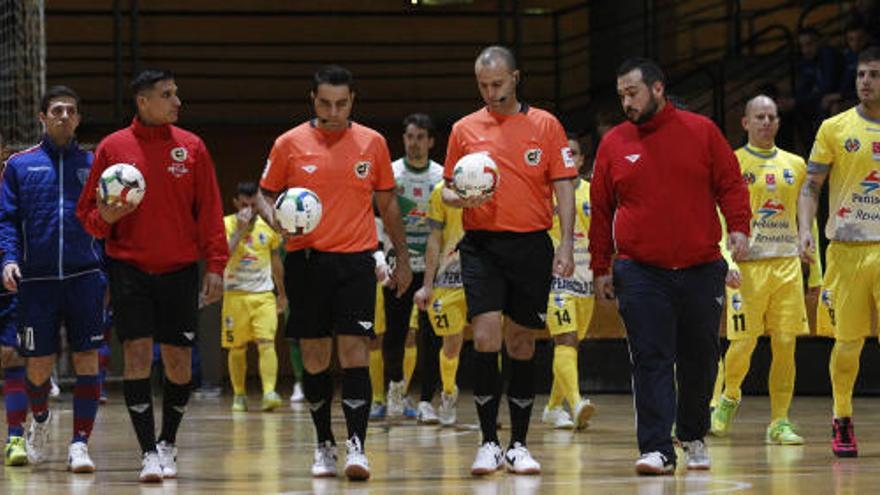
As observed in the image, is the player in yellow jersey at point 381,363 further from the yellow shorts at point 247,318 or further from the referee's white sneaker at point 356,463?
the referee's white sneaker at point 356,463

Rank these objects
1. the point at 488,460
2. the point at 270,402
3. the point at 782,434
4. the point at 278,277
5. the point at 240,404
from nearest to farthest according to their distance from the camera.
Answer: the point at 488,460 → the point at 782,434 → the point at 270,402 → the point at 278,277 → the point at 240,404

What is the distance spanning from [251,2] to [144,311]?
14.7 metres

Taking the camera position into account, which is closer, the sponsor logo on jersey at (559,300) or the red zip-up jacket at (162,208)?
the red zip-up jacket at (162,208)

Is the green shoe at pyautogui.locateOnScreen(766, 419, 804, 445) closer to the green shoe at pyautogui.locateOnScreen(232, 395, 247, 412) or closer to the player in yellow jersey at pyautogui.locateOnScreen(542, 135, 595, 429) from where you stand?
the player in yellow jersey at pyautogui.locateOnScreen(542, 135, 595, 429)

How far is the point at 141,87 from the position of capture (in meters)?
11.3

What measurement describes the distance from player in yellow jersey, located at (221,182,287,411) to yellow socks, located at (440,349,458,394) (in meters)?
3.61

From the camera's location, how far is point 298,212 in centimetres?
1074

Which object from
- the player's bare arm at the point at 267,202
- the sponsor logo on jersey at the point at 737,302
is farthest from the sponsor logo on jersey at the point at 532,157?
the sponsor logo on jersey at the point at 737,302

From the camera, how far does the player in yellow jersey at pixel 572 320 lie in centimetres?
1503

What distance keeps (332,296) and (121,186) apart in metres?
1.38

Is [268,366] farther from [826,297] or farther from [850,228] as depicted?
[850,228]

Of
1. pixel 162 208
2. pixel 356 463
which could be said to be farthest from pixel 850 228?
pixel 162 208

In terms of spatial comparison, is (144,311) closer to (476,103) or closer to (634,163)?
(634,163)

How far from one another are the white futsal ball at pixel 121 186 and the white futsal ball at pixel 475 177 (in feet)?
5.89
